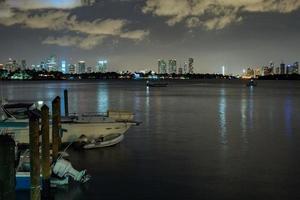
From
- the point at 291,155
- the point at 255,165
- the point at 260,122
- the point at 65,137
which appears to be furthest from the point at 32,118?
the point at 260,122

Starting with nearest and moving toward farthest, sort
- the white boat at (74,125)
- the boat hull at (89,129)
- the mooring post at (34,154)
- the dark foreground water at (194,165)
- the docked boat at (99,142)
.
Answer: the mooring post at (34,154), the dark foreground water at (194,165), the white boat at (74,125), the boat hull at (89,129), the docked boat at (99,142)

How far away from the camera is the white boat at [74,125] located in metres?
26.4

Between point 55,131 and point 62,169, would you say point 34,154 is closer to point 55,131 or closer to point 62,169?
point 62,169

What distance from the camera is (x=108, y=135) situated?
29641 millimetres

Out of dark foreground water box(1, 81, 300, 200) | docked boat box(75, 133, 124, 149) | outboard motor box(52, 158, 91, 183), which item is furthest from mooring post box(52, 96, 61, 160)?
docked boat box(75, 133, 124, 149)

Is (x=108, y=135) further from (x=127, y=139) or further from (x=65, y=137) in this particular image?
(x=127, y=139)

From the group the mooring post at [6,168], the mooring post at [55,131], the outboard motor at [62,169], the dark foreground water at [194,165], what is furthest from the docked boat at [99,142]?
the mooring post at [6,168]

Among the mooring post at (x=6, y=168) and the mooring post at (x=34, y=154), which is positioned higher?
the mooring post at (x=6, y=168)

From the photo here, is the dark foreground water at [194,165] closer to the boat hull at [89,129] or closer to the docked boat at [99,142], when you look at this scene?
the docked boat at [99,142]

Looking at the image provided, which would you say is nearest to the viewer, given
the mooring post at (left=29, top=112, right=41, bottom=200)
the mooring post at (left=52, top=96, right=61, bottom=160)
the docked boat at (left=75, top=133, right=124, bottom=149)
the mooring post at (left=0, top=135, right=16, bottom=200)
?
the mooring post at (left=0, top=135, right=16, bottom=200)

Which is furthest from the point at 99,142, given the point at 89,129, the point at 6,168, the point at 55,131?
the point at 6,168

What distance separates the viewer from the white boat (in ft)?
86.7

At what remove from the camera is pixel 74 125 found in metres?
27.9

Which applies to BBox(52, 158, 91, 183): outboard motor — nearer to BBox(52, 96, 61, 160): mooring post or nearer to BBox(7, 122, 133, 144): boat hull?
BBox(52, 96, 61, 160): mooring post
